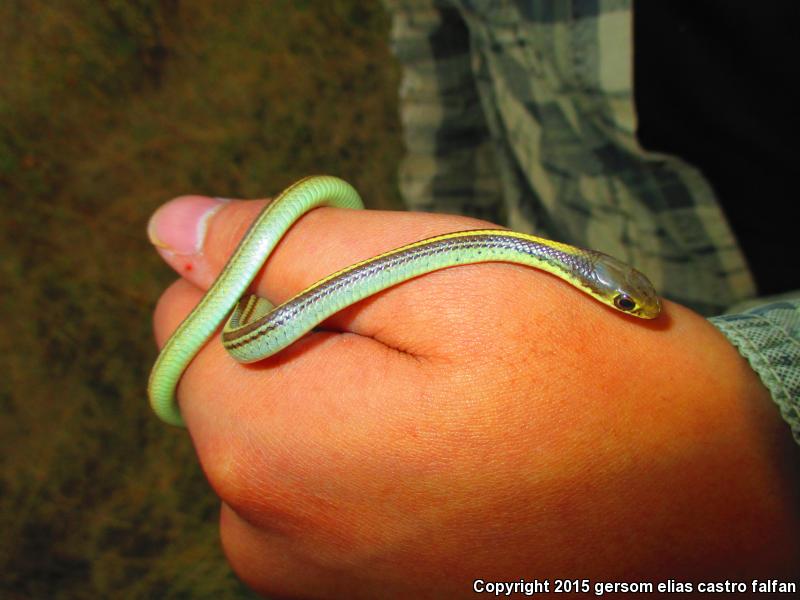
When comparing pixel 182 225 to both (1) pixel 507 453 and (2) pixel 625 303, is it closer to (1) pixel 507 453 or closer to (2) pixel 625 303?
(1) pixel 507 453

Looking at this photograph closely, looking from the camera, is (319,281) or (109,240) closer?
(319,281)

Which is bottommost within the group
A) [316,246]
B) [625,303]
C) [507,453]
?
[507,453]

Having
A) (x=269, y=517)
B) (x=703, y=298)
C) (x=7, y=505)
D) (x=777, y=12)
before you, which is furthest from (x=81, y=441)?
(x=777, y=12)

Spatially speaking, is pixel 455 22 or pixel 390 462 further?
pixel 455 22

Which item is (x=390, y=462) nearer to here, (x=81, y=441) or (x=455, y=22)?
(x=81, y=441)

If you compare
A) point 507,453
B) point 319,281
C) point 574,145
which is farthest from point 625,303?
point 574,145

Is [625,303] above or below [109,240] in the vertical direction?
above

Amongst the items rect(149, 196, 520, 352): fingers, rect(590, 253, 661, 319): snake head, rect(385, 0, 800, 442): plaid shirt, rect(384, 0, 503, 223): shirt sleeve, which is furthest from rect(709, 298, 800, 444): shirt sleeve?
rect(384, 0, 503, 223): shirt sleeve
